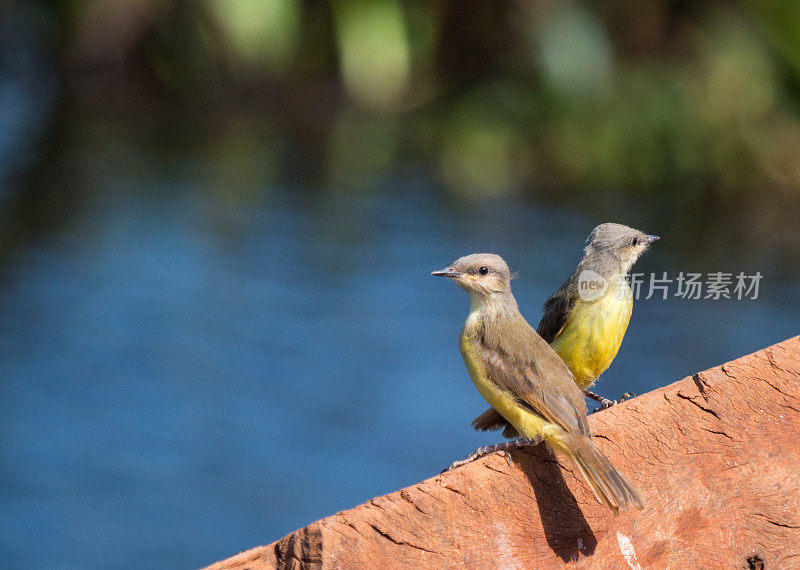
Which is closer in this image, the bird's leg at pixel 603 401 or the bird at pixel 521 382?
the bird at pixel 521 382

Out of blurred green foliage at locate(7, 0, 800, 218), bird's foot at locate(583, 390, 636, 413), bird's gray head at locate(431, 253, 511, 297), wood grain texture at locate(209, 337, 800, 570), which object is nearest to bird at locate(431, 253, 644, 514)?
bird's gray head at locate(431, 253, 511, 297)

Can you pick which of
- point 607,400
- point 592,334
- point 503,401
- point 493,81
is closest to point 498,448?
point 503,401

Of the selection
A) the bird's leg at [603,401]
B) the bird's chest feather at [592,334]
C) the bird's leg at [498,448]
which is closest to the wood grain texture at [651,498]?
the bird's leg at [498,448]

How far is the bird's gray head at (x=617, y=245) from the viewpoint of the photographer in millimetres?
4629

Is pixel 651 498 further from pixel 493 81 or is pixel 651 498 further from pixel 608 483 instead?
pixel 493 81

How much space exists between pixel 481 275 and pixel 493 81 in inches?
576

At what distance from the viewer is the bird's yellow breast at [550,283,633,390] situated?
4469 mm

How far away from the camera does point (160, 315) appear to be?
12.7 metres

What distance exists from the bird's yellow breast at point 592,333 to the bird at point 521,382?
526mm

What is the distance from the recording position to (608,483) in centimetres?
291

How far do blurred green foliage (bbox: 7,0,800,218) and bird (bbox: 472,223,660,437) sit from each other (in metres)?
9.60

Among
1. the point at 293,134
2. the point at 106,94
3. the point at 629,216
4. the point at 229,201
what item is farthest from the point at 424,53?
the point at 106,94

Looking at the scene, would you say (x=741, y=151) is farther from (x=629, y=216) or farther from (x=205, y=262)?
(x=205, y=262)

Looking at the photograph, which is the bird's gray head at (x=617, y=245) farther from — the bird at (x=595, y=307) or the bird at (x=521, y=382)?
the bird at (x=521, y=382)
